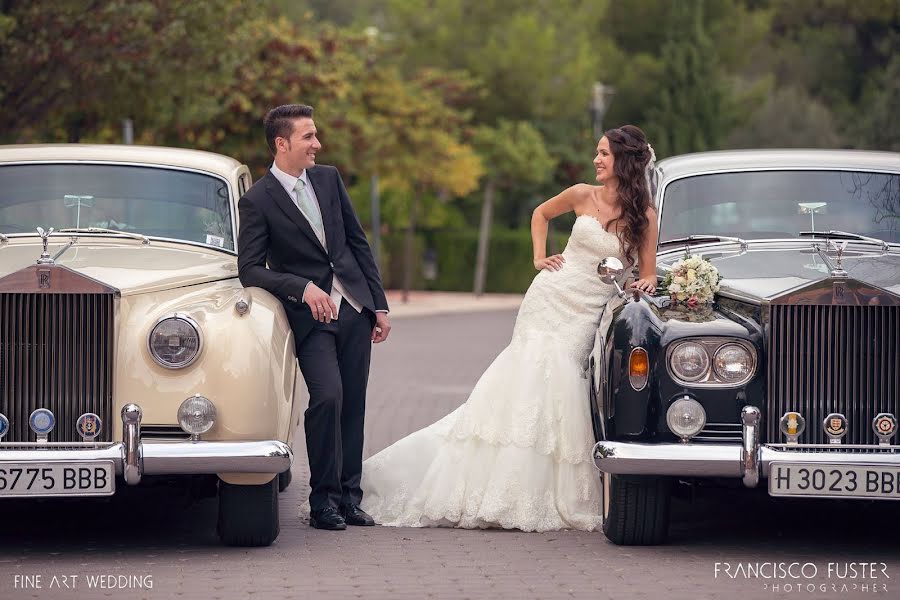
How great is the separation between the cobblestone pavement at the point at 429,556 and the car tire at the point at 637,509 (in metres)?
0.06

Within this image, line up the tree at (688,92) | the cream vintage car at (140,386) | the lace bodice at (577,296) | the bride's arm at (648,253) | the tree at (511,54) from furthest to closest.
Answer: the tree at (688,92) < the tree at (511,54) < the lace bodice at (577,296) < the bride's arm at (648,253) < the cream vintage car at (140,386)

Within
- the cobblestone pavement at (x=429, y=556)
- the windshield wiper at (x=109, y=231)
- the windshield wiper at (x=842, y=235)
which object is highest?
the windshield wiper at (x=842, y=235)

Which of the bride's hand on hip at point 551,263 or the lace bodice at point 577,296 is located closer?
the lace bodice at point 577,296

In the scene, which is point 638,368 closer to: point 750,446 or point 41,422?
point 750,446

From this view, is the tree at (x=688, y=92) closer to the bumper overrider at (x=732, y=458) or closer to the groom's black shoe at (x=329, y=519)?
the groom's black shoe at (x=329, y=519)

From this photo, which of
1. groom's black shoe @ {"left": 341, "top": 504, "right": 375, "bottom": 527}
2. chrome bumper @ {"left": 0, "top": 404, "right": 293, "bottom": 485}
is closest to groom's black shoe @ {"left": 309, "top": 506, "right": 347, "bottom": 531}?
groom's black shoe @ {"left": 341, "top": 504, "right": 375, "bottom": 527}

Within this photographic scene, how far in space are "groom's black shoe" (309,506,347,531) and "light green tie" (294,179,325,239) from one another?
131cm

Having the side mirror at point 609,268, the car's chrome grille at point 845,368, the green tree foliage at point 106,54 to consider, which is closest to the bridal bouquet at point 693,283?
the side mirror at point 609,268

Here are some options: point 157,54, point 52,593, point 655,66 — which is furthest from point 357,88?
point 52,593

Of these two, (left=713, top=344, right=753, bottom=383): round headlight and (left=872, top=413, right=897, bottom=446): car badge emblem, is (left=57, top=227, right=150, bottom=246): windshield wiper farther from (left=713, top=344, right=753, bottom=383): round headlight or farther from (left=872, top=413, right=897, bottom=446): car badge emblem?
(left=872, top=413, right=897, bottom=446): car badge emblem

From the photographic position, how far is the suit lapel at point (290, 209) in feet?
24.0

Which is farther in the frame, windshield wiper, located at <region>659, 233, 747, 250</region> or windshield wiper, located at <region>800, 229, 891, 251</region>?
windshield wiper, located at <region>659, 233, 747, 250</region>

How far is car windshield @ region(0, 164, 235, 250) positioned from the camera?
7707 millimetres

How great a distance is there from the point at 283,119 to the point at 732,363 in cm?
247
